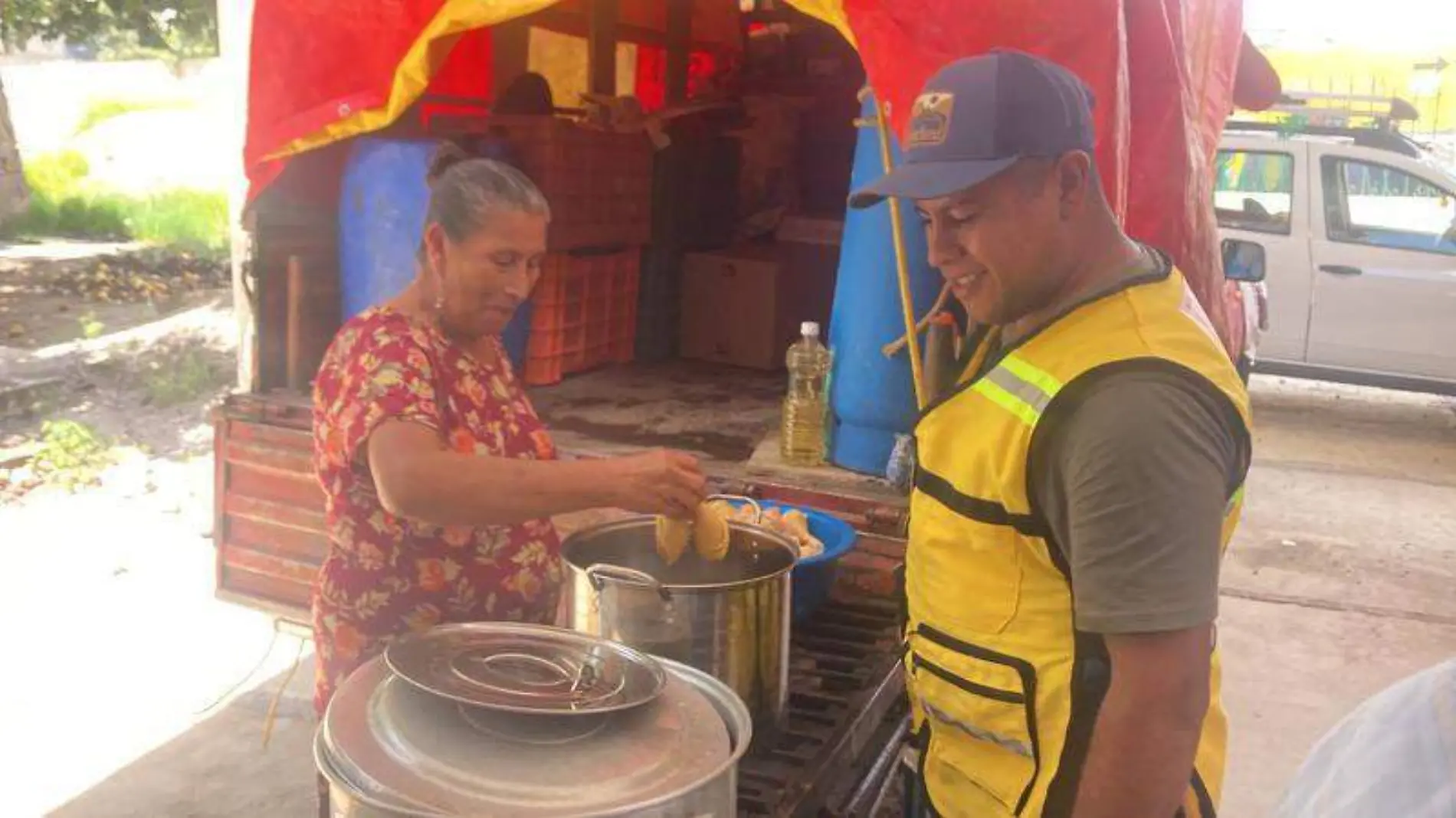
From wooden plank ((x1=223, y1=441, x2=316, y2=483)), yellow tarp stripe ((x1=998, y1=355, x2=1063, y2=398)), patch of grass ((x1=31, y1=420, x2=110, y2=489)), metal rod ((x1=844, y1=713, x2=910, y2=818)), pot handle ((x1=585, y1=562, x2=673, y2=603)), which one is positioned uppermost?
yellow tarp stripe ((x1=998, y1=355, x2=1063, y2=398))

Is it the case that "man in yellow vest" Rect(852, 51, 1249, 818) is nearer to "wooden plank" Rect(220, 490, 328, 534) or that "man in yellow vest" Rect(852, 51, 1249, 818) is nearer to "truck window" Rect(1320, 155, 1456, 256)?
"wooden plank" Rect(220, 490, 328, 534)

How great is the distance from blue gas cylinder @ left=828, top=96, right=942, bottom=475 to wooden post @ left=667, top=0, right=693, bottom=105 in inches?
134

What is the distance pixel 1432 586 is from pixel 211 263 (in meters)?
11.9

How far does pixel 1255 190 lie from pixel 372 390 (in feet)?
29.1

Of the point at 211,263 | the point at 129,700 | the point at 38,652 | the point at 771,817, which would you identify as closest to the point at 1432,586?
the point at 771,817

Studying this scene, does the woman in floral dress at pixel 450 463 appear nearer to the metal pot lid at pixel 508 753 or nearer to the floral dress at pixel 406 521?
the floral dress at pixel 406 521

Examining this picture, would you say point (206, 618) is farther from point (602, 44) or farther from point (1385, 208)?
point (1385, 208)

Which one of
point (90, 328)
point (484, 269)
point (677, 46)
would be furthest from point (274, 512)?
point (90, 328)

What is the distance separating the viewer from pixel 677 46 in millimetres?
6688

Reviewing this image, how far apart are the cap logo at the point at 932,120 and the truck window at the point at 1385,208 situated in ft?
27.7

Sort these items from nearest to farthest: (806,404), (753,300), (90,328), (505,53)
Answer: (806,404) → (505,53) → (753,300) → (90,328)

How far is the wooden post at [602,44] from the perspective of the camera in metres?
5.98

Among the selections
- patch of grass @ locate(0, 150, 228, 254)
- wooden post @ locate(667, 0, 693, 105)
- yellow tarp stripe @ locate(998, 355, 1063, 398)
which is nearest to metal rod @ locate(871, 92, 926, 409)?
yellow tarp stripe @ locate(998, 355, 1063, 398)

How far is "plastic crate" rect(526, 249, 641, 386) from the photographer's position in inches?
194
